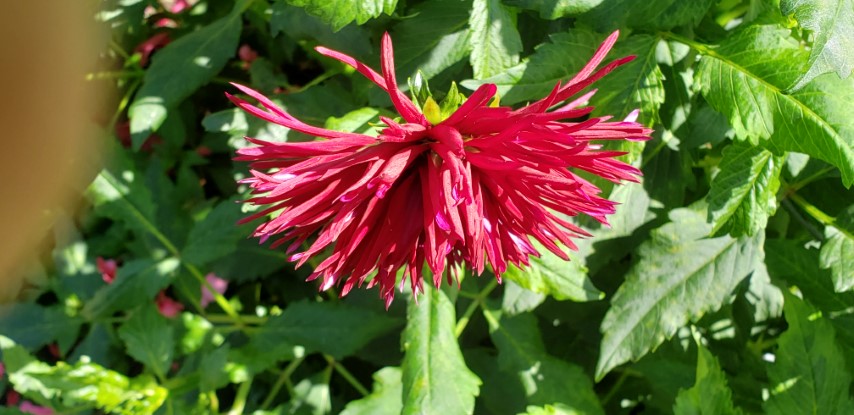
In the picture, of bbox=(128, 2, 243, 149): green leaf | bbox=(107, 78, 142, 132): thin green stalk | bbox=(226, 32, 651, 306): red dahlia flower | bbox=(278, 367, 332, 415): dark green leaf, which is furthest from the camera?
bbox=(107, 78, 142, 132): thin green stalk

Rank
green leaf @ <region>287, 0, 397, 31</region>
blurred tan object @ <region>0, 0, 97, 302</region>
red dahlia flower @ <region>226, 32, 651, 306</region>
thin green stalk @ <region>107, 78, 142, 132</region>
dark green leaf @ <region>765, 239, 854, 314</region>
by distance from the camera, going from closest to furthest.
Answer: red dahlia flower @ <region>226, 32, 651, 306</region>
green leaf @ <region>287, 0, 397, 31</region>
dark green leaf @ <region>765, 239, 854, 314</region>
thin green stalk @ <region>107, 78, 142, 132</region>
blurred tan object @ <region>0, 0, 97, 302</region>

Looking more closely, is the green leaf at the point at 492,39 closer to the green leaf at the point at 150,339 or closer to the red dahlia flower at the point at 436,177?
the red dahlia flower at the point at 436,177

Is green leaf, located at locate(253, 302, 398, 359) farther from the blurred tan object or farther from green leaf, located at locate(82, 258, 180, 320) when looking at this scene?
the blurred tan object

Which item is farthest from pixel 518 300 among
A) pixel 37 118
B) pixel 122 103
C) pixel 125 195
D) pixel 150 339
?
pixel 37 118

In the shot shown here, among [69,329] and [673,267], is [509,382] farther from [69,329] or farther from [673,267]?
[69,329]

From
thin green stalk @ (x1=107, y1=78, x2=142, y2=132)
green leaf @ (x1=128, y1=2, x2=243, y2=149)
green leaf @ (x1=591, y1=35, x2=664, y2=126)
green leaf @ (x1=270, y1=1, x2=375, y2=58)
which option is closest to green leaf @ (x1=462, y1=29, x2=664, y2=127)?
green leaf @ (x1=591, y1=35, x2=664, y2=126)

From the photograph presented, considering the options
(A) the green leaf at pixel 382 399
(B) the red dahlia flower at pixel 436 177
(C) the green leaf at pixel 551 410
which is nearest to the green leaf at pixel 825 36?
Result: (B) the red dahlia flower at pixel 436 177
